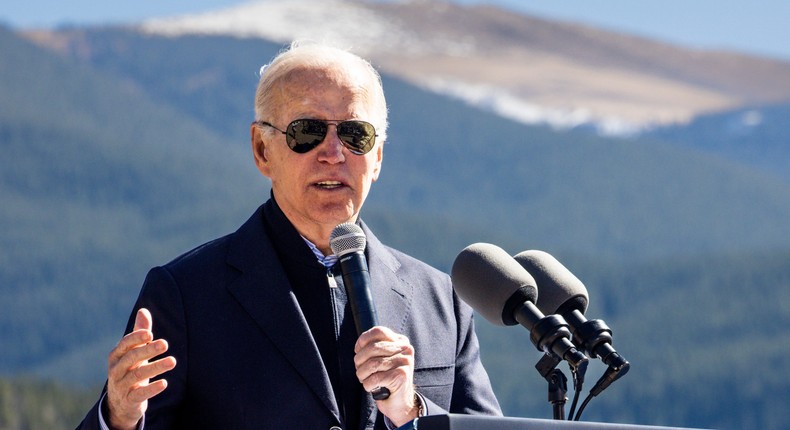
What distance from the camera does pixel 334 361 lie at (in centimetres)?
446

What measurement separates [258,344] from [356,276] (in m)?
0.64

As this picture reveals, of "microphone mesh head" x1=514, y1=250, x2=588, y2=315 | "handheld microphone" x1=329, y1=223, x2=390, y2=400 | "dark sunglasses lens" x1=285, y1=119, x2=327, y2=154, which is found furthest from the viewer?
"dark sunglasses lens" x1=285, y1=119, x2=327, y2=154

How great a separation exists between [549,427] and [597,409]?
118711 mm

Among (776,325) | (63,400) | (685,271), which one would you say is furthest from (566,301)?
(685,271)

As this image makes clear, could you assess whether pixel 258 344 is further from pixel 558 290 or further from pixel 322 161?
pixel 558 290

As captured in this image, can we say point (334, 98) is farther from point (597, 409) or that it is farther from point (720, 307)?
point (720, 307)

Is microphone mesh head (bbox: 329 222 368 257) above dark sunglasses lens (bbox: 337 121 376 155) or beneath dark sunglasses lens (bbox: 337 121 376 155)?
beneath

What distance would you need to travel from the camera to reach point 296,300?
4.49 meters

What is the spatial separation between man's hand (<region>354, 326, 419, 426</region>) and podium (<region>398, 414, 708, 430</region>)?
0.29 metres

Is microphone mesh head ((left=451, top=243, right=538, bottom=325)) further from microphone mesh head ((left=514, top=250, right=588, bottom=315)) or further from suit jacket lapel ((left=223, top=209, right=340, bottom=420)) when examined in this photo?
suit jacket lapel ((left=223, top=209, right=340, bottom=420))

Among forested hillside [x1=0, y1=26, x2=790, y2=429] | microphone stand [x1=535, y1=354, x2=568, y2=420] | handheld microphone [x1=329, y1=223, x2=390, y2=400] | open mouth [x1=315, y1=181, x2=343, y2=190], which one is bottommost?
microphone stand [x1=535, y1=354, x2=568, y2=420]

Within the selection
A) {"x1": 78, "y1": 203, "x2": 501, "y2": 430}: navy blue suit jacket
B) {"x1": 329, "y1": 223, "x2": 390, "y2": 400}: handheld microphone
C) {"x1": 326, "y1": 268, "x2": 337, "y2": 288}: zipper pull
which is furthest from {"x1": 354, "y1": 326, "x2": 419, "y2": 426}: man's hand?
{"x1": 326, "y1": 268, "x2": 337, "y2": 288}: zipper pull

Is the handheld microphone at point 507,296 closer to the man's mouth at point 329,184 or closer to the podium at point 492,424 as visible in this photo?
the man's mouth at point 329,184

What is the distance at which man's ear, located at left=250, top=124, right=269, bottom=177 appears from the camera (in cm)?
467
